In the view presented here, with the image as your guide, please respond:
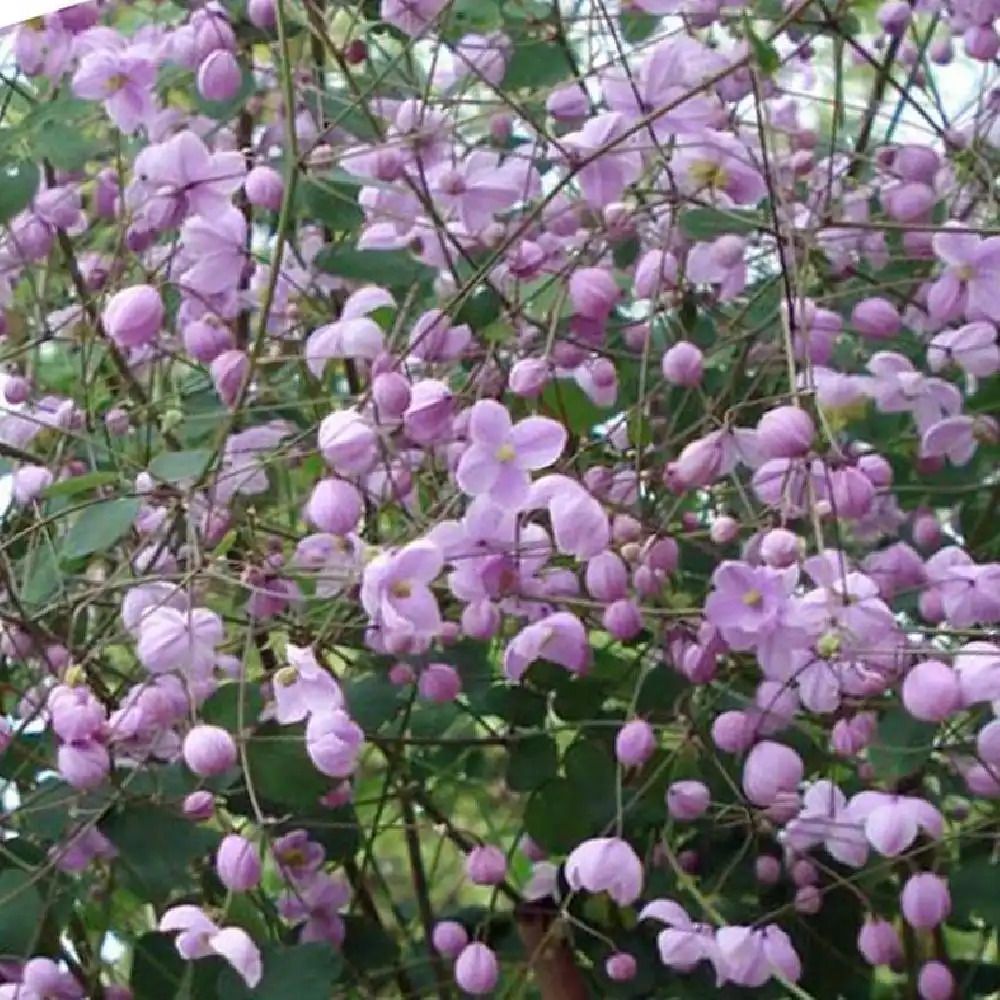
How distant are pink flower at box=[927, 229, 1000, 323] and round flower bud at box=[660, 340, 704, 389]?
0.11 metres

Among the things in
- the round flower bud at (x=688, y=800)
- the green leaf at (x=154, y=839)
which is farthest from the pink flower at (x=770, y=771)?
the green leaf at (x=154, y=839)

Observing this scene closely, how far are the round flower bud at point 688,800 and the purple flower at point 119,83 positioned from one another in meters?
0.40

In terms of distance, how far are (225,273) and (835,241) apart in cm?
31

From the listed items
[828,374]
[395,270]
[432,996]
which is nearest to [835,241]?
[828,374]

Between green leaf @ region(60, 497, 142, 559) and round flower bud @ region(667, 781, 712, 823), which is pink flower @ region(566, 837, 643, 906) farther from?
green leaf @ region(60, 497, 142, 559)

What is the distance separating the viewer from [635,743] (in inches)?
33.2

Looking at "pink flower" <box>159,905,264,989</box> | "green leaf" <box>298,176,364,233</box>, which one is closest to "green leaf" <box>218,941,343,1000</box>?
"pink flower" <box>159,905,264,989</box>

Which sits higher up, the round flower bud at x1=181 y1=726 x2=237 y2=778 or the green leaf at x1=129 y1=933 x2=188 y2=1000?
the round flower bud at x1=181 y1=726 x2=237 y2=778

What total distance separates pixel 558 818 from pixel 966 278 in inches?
11.9

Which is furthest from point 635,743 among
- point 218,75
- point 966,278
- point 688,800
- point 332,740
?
point 218,75

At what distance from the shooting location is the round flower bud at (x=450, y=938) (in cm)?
94

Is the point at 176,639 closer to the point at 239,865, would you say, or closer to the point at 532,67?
the point at 239,865

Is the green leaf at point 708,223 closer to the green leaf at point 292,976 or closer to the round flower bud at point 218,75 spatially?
the round flower bud at point 218,75

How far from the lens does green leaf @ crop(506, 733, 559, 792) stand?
3.06ft
